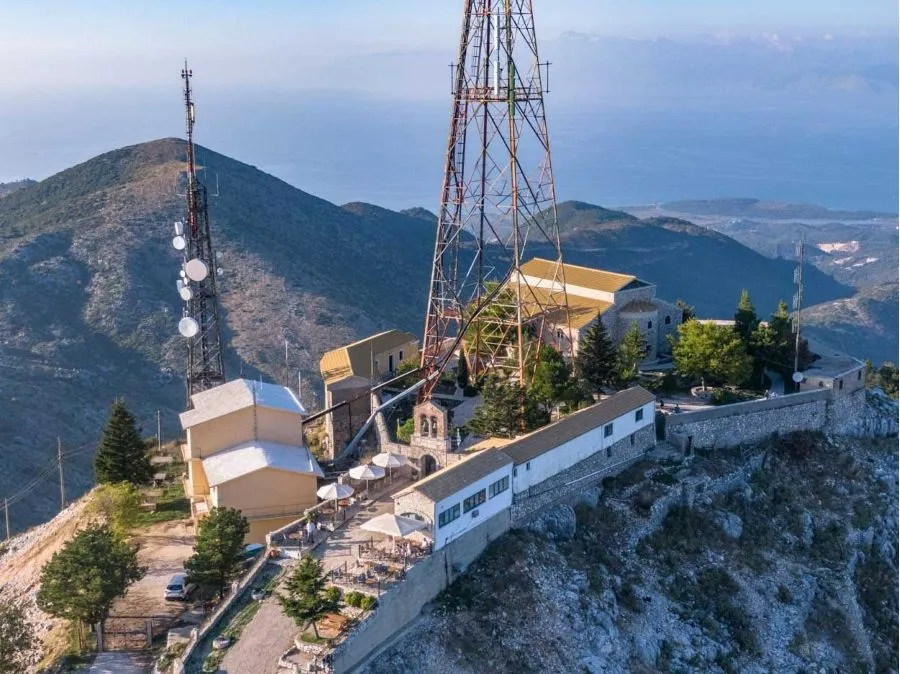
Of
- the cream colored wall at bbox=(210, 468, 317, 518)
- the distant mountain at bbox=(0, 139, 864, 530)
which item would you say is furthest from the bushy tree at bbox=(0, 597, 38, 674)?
the distant mountain at bbox=(0, 139, 864, 530)

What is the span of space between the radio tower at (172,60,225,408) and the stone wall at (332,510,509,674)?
13772 millimetres

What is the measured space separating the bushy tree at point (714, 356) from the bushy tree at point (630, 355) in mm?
1430

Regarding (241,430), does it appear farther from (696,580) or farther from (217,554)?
(696,580)

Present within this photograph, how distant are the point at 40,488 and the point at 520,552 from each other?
108ft

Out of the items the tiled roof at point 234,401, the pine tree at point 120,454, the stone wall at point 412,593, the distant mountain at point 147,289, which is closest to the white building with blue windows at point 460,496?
the stone wall at point 412,593

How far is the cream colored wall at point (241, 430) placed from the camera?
33.3m

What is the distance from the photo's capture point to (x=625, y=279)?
4325cm

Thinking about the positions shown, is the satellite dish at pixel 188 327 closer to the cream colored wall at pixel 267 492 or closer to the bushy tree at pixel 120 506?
the bushy tree at pixel 120 506

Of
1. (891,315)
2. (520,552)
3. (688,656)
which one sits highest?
(520,552)

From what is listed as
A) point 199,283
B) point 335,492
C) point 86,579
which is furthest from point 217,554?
point 199,283

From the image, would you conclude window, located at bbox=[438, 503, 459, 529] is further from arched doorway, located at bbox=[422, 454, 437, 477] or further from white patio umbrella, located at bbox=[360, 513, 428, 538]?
arched doorway, located at bbox=[422, 454, 437, 477]

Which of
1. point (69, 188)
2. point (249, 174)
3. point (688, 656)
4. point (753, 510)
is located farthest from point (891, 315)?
point (688, 656)

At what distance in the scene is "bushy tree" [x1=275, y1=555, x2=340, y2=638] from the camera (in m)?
23.8

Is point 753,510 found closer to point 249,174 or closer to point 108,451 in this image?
point 108,451
